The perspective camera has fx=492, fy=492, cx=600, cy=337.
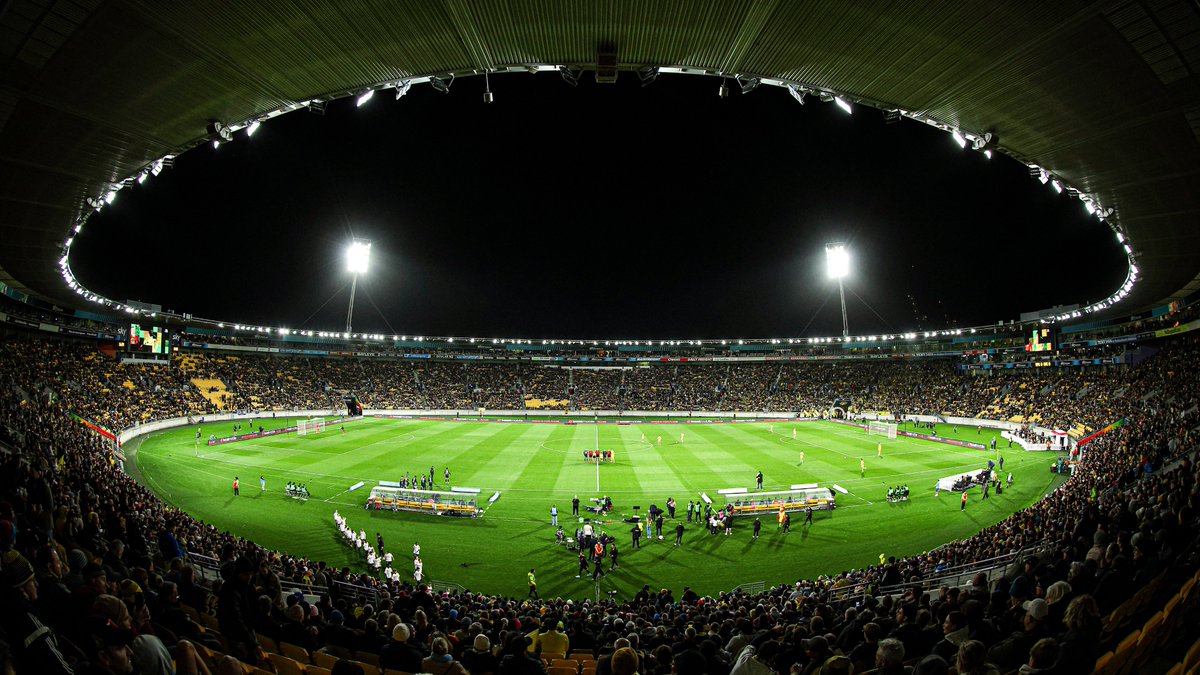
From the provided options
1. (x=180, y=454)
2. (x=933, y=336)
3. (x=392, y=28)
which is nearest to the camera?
(x=392, y=28)

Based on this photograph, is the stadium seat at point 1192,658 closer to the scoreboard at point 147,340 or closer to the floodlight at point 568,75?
the floodlight at point 568,75

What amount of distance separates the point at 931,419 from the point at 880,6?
64.7 meters

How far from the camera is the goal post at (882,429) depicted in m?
48.8

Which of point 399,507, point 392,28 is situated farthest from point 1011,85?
point 399,507

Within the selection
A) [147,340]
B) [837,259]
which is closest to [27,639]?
[147,340]

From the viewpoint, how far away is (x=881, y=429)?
5262cm

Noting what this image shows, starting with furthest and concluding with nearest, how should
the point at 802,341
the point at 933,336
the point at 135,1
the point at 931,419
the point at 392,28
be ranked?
the point at 802,341 < the point at 933,336 < the point at 931,419 < the point at 392,28 < the point at 135,1

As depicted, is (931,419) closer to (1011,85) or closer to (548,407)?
(548,407)

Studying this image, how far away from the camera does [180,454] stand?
38438 millimetres

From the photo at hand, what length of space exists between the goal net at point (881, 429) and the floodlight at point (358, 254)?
6240 cm

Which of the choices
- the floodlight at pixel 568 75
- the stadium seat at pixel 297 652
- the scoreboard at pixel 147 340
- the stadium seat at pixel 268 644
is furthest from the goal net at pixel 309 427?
the floodlight at pixel 568 75

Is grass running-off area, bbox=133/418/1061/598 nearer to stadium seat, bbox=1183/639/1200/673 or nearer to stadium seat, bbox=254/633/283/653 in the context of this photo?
stadium seat, bbox=254/633/283/653

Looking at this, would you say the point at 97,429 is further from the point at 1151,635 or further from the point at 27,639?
the point at 1151,635

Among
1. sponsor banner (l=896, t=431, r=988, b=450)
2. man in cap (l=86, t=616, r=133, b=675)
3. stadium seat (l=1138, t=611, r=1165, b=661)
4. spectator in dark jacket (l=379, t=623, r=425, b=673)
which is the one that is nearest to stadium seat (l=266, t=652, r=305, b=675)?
spectator in dark jacket (l=379, t=623, r=425, b=673)
